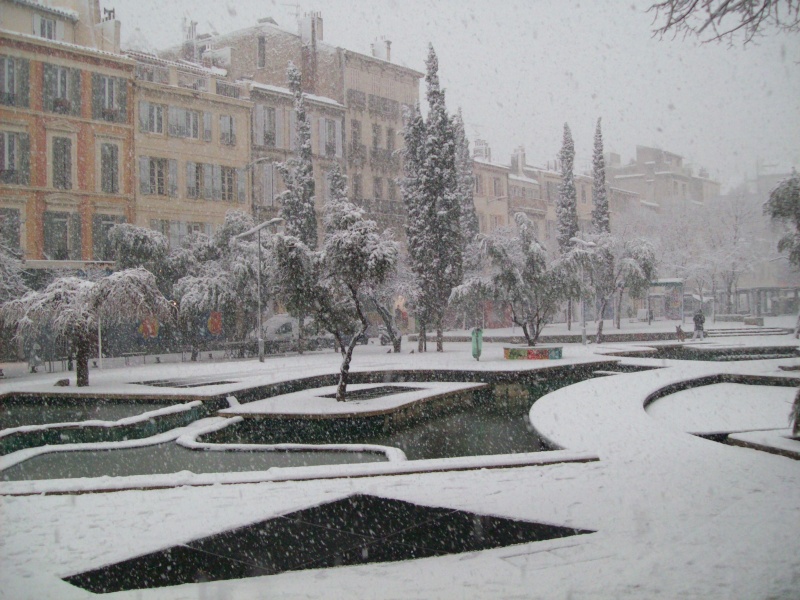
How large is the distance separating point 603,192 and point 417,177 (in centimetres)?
1535

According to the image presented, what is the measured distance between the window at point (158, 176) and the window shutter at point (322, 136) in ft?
37.4

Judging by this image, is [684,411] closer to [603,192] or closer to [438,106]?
[438,106]

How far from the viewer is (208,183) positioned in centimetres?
3875

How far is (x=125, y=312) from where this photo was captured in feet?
67.0

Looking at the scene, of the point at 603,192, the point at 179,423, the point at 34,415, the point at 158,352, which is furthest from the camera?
the point at 603,192

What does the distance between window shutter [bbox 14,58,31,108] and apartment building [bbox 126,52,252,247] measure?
535 centimetres

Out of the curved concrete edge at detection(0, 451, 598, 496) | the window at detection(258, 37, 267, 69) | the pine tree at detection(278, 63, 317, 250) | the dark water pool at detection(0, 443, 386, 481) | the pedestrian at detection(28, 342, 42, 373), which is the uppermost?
the window at detection(258, 37, 267, 69)

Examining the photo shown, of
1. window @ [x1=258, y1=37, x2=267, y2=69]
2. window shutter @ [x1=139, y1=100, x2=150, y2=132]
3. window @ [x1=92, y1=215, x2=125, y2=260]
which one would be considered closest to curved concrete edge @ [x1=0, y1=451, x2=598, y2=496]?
window @ [x1=92, y1=215, x2=125, y2=260]

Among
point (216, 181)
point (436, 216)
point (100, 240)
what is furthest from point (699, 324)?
point (100, 240)

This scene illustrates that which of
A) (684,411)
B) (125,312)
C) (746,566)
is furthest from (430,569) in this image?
(125,312)

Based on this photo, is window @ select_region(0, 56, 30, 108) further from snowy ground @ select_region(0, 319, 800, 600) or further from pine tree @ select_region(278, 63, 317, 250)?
snowy ground @ select_region(0, 319, 800, 600)

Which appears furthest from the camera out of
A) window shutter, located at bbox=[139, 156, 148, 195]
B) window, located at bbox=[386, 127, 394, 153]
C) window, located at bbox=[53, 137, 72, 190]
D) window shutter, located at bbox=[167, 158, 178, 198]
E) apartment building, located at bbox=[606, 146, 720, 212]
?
apartment building, located at bbox=[606, 146, 720, 212]

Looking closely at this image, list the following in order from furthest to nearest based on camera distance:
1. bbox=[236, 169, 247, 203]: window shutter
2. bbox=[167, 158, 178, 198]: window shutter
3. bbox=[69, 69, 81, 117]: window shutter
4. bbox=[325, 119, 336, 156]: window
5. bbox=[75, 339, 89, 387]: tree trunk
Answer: bbox=[325, 119, 336, 156]: window
bbox=[236, 169, 247, 203]: window shutter
bbox=[167, 158, 178, 198]: window shutter
bbox=[69, 69, 81, 117]: window shutter
bbox=[75, 339, 89, 387]: tree trunk

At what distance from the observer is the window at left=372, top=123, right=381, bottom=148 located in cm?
4947
